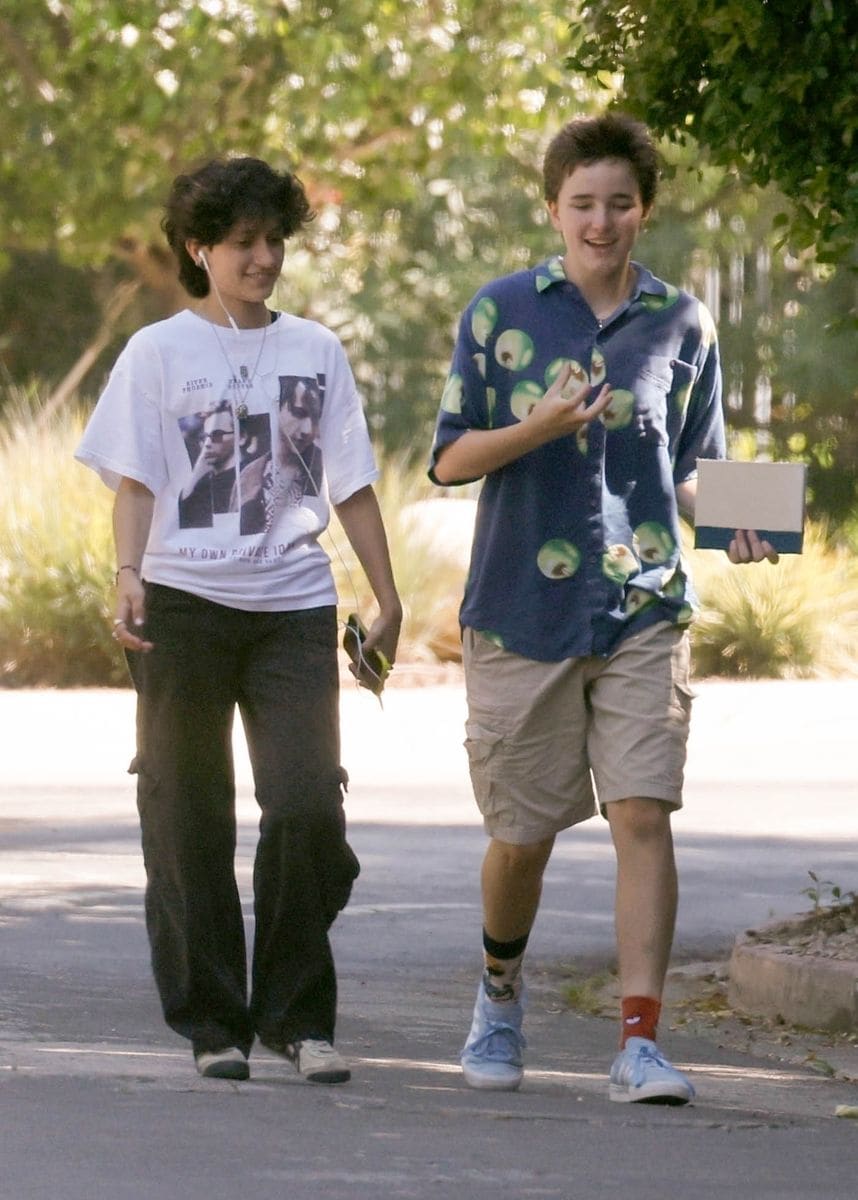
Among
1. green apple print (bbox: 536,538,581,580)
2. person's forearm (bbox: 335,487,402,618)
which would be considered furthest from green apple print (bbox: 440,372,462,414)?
green apple print (bbox: 536,538,581,580)

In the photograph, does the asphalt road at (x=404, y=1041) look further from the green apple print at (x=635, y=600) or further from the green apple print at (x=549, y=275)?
the green apple print at (x=549, y=275)

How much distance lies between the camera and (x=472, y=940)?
757 centimetres

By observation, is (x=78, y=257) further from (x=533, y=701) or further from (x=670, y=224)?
(x=533, y=701)

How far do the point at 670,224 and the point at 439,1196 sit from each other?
66.8ft

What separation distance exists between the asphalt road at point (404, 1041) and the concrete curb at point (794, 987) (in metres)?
0.29

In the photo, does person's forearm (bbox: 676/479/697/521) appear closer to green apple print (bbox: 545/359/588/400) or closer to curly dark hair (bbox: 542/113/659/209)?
green apple print (bbox: 545/359/588/400)

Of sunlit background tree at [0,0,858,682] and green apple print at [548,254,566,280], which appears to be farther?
sunlit background tree at [0,0,858,682]

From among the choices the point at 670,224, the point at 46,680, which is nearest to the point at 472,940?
the point at 46,680

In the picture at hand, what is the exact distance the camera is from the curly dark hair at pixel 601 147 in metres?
5.25

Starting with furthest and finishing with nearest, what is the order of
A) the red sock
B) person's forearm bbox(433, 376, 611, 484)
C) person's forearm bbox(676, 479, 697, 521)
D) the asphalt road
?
person's forearm bbox(676, 479, 697, 521) → the red sock → person's forearm bbox(433, 376, 611, 484) → the asphalt road

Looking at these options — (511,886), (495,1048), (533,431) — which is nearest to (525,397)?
(533,431)

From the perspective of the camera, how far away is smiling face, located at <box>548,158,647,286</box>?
5.19m

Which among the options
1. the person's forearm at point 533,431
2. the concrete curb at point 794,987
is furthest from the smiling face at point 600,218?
the concrete curb at point 794,987

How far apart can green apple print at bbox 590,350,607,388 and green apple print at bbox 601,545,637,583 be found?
333 mm
